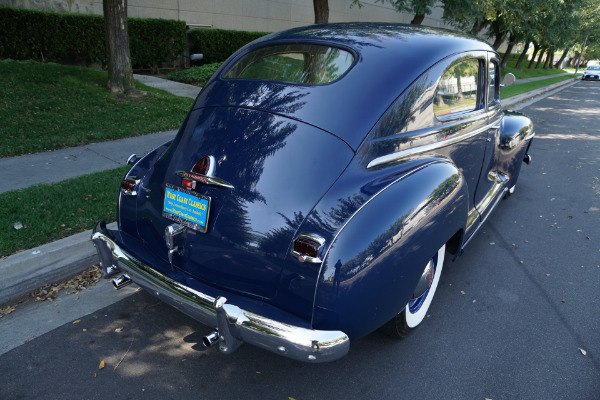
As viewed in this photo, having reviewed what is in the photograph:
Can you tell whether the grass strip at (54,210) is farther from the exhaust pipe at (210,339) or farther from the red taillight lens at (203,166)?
the exhaust pipe at (210,339)

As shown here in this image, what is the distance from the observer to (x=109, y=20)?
8.12 meters

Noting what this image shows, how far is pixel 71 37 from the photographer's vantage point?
11.4 m

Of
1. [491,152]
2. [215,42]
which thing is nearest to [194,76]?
[215,42]

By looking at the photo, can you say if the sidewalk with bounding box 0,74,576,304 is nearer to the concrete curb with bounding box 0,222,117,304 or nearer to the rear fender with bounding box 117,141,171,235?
the concrete curb with bounding box 0,222,117,304

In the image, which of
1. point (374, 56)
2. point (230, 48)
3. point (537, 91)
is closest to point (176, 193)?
point (374, 56)

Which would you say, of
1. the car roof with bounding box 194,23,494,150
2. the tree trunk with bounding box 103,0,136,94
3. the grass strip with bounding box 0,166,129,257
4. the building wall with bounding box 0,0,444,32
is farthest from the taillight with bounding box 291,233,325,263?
the building wall with bounding box 0,0,444,32

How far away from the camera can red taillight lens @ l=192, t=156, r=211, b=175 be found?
2.48 metres

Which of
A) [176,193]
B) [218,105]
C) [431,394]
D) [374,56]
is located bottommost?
[431,394]

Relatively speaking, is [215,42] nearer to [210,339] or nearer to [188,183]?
[188,183]

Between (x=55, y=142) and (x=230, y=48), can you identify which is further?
(x=230, y=48)

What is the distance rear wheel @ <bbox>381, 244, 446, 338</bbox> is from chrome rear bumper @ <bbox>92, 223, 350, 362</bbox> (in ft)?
2.53

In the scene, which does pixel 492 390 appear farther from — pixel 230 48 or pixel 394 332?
pixel 230 48

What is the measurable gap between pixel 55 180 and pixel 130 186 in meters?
2.87

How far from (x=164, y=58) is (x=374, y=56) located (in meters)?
12.6
